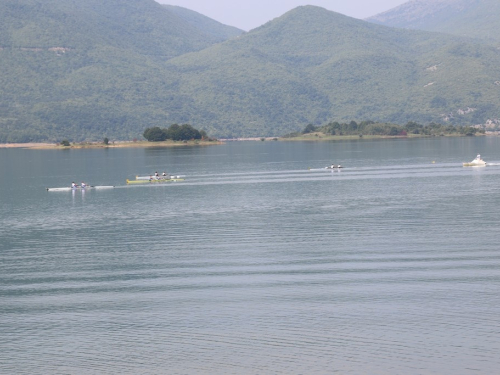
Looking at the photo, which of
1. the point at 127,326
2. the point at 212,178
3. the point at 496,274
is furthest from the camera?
the point at 212,178

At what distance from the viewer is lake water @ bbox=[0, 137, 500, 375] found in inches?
1163

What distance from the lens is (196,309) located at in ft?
116

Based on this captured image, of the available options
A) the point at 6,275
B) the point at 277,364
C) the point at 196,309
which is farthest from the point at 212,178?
the point at 277,364

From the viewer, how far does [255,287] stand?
39.0 metres

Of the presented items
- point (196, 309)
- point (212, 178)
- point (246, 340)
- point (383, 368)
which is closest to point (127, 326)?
point (196, 309)

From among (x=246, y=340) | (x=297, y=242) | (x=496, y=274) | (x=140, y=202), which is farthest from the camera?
(x=140, y=202)

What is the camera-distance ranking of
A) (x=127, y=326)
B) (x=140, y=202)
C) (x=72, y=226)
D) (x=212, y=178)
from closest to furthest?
(x=127, y=326) → (x=72, y=226) → (x=140, y=202) → (x=212, y=178)

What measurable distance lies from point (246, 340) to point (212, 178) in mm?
74592

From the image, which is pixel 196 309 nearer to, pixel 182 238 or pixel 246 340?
pixel 246 340

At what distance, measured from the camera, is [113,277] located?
42188mm

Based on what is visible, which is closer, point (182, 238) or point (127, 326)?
point (127, 326)

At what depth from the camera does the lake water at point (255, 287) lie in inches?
1163

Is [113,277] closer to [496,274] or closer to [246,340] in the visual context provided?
[246,340]

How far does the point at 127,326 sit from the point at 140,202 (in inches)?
1818
